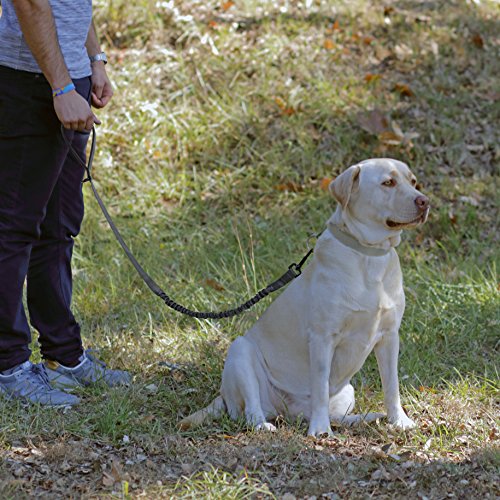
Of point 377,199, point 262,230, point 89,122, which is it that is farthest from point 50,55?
point 262,230

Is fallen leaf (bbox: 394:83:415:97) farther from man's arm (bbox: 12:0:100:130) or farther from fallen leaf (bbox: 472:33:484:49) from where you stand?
man's arm (bbox: 12:0:100:130)

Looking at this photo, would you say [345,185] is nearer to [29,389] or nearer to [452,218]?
[29,389]

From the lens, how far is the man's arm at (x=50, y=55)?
3316 millimetres

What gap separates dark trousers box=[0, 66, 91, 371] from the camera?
3.60m

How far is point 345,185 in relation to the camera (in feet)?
11.9

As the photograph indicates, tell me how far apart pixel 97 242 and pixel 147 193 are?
791mm

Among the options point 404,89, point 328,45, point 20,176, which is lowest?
point 404,89

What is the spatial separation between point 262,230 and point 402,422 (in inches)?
111

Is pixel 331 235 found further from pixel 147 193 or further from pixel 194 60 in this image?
pixel 194 60

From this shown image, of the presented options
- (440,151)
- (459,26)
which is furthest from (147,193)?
(459,26)

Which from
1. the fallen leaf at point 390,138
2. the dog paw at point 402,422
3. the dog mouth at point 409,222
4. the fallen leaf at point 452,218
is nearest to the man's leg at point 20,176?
the dog mouth at point 409,222

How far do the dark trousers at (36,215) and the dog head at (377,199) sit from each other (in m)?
1.28

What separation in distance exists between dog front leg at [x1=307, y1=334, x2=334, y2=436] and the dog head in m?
0.50

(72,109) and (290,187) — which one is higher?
(72,109)
